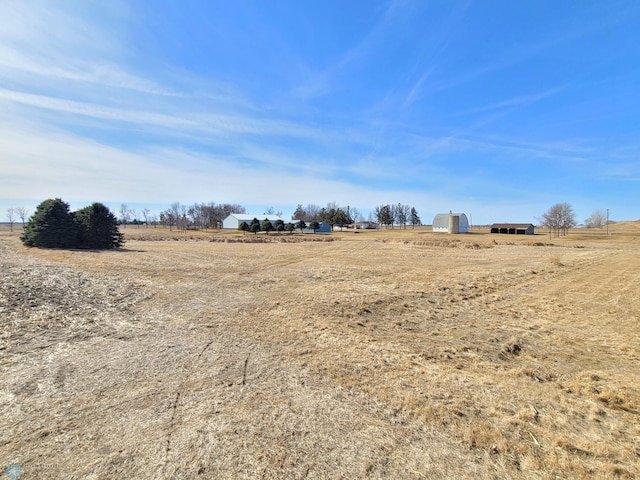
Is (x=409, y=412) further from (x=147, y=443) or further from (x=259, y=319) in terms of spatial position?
(x=259, y=319)

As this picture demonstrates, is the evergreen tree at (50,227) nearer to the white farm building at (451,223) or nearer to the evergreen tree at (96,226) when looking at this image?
the evergreen tree at (96,226)

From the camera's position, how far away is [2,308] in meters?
7.24

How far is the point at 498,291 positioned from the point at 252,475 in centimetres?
1211

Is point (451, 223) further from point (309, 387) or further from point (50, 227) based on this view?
point (309, 387)

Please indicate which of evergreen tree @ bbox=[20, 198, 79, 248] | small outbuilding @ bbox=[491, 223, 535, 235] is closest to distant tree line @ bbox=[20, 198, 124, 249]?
evergreen tree @ bbox=[20, 198, 79, 248]

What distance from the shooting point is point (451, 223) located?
75688 mm

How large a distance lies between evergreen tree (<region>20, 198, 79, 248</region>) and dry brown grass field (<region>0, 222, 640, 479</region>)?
15.0 m

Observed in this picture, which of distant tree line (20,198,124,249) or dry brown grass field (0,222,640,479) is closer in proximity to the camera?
dry brown grass field (0,222,640,479)

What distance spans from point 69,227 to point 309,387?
25779 mm

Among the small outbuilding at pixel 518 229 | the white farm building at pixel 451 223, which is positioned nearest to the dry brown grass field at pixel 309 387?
the white farm building at pixel 451 223

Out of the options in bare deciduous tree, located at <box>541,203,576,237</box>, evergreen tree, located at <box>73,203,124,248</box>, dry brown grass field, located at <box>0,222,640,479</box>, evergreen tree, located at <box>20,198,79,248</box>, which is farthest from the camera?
bare deciduous tree, located at <box>541,203,576,237</box>

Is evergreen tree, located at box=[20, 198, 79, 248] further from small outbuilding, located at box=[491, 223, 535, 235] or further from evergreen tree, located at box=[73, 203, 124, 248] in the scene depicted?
small outbuilding, located at box=[491, 223, 535, 235]

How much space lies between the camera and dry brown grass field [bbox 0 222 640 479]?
10.0 feet

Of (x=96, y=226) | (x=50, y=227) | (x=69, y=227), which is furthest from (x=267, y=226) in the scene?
(x=50, y=227)
